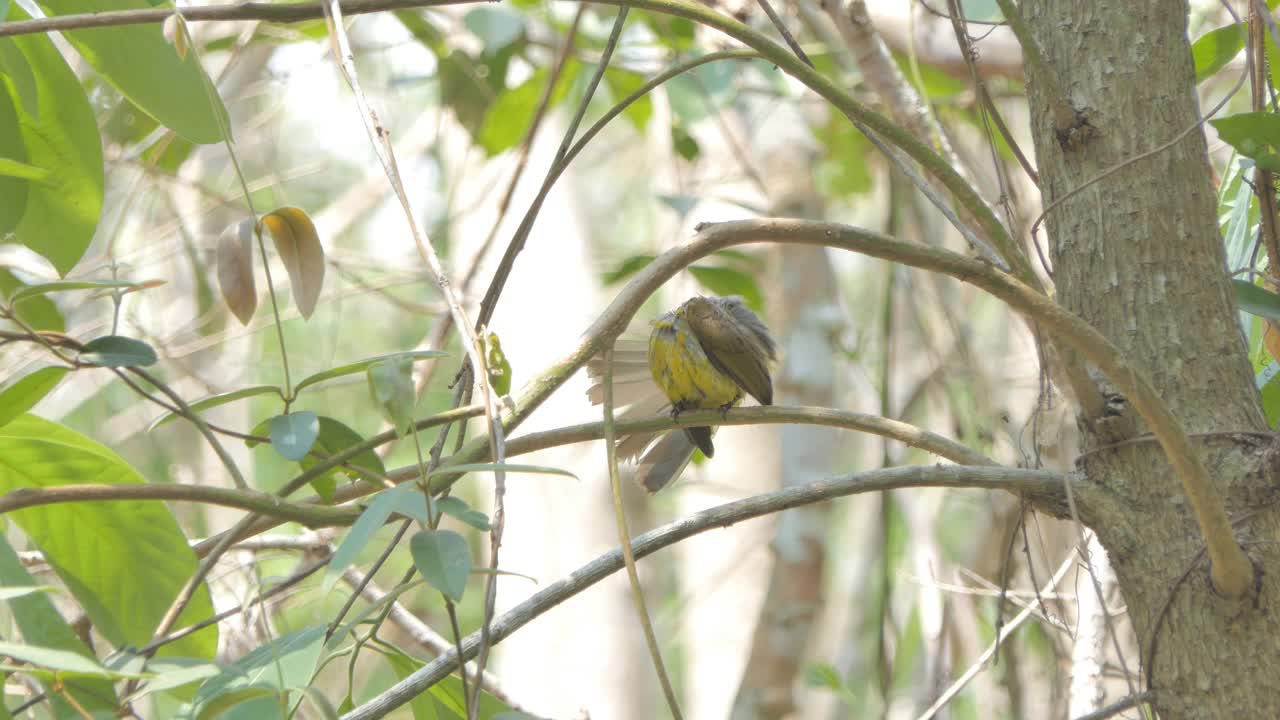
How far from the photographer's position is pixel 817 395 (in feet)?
15.8

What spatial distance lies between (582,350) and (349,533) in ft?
1.16

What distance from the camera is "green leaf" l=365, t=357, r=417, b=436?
3.84 ft

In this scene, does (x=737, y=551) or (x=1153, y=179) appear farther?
(x=737, y=551)

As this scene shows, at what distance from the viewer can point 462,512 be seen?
1.07 m

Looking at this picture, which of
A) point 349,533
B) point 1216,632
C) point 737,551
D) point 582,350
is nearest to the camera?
point 349,533

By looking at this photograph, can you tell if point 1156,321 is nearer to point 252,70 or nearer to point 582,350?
point 582,350

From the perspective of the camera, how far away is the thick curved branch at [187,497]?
1.19 metres

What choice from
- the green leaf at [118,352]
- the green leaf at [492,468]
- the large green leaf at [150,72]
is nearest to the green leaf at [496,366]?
the green leaf at [492,468]

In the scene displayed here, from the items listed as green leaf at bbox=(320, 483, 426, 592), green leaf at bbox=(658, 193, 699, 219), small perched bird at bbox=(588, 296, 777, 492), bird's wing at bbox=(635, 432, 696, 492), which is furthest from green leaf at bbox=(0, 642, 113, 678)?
green leaf at bbox=(658, 193, 699, 219)

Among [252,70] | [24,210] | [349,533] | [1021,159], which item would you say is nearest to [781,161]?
[252,70]

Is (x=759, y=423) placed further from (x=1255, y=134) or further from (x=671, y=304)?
(x=671, y=304)

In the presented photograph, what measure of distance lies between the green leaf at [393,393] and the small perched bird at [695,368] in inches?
59.2

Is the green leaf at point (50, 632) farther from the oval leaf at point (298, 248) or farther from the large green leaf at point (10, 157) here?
the large green leaf at point (10, 157)

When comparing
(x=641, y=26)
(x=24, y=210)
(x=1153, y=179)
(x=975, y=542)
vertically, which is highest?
(x=641, y=26)
